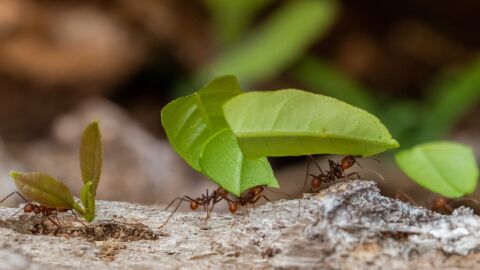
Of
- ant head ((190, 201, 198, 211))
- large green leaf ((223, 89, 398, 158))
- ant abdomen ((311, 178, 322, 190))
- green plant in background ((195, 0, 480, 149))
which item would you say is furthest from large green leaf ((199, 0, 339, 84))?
large green leaf ((223, 89, 398, 158))

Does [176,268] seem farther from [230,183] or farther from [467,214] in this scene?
[467,214]

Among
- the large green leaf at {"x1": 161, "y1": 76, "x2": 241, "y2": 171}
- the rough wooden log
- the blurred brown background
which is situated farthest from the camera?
the blurred brown background

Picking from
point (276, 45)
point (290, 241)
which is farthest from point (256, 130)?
point (276, 45)

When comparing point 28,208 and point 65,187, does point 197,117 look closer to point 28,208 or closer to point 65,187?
point 65,187

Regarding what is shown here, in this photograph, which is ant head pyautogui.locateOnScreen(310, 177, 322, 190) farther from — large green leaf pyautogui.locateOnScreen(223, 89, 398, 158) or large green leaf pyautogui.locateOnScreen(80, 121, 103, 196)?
large green leaf pyautogui.locateOnScreen(80, 121, 103, 196)

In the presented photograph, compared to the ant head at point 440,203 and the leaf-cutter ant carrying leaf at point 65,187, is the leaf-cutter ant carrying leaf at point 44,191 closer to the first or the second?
the leaf-cutter ant carrying leaf at point 65,187

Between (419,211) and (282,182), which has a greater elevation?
(282,182)

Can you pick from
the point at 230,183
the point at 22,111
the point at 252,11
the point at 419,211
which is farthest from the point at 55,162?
the point at 419,211
